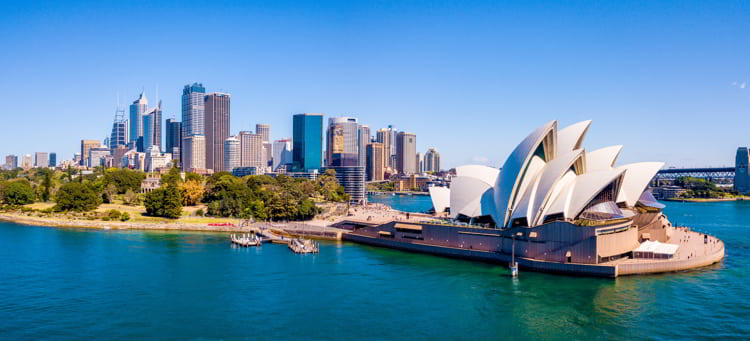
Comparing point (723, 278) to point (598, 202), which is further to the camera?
point (598, 202)

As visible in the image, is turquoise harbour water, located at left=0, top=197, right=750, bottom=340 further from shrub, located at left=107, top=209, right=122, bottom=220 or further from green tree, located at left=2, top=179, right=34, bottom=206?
green tree, located at left=2, top=179, right=34, bottom=206

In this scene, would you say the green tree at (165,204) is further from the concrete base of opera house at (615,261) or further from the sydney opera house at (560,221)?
the sydney opera house at (560,221)

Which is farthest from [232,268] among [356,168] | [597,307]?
[356,168]

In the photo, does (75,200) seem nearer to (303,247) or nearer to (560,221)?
(303,247)

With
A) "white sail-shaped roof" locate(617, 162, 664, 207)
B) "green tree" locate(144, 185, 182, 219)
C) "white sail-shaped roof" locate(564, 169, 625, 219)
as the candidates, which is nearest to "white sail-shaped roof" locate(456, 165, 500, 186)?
"white sail-shaped roof" locate(564, 169, 625, 219)

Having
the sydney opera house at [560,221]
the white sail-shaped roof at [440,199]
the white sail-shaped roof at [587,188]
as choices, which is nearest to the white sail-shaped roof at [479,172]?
the sydney opera house at [560,221]

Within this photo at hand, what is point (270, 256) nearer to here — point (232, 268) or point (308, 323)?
point (232, 268)

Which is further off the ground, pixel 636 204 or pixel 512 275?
pixel 636 204

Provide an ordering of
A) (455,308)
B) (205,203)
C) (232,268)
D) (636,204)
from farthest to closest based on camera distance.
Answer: (205,203) < (636,204) < (232,268) < (455,308)
